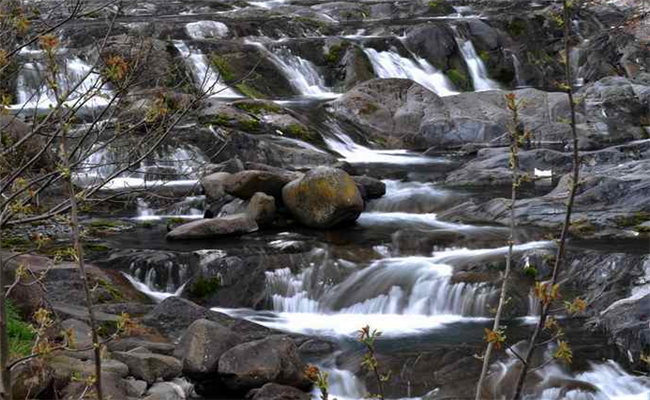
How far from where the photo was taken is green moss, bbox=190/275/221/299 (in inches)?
463

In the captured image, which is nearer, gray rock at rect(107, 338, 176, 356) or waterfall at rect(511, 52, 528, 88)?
gray rock at rect(107, 338, 176, 356)

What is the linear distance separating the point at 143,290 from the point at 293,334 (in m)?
2.43

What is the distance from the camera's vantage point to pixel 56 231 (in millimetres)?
13656

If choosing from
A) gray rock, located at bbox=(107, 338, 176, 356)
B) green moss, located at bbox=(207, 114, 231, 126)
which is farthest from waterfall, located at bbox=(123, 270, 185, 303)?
green moss, located at bbox=(207, 114, 231, 126)

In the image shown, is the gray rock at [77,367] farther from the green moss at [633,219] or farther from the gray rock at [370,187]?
the gray rock at [370,187]

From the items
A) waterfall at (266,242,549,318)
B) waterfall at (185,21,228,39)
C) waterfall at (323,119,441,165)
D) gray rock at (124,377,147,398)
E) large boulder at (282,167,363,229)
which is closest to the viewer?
gray rock at (124,377,147,398)

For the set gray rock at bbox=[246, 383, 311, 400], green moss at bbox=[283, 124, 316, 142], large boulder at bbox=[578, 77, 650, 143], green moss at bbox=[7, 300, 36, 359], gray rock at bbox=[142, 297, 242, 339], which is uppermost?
green moss at bbox=[7, 300, 36, 359]

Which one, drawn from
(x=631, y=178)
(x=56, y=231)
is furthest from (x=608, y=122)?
(x=56, y=231)

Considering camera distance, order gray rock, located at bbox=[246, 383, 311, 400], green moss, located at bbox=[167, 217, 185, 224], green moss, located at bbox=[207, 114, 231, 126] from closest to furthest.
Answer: gray rock, located at bbox=[246, 383, 311, 400] < green moss, located at bbox=[167, 217, 185, 224] < green moss, located at bbox=[207, 114, 231, 126]

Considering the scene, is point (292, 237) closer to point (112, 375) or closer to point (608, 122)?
point (112, 375)

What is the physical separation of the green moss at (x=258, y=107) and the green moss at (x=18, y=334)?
12611 mm

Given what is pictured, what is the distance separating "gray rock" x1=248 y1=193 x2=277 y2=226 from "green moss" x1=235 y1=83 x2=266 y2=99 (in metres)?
8.69

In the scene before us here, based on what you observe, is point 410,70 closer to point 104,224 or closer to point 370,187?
point 370,187

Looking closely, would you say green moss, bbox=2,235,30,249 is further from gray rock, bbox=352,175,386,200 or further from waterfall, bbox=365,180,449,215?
gray rock, bbox=352,175,386,200
